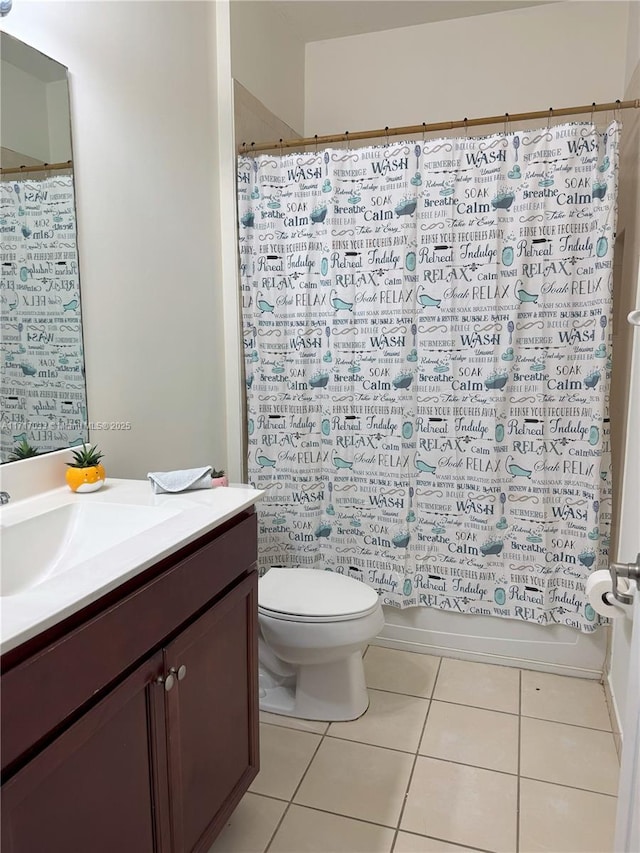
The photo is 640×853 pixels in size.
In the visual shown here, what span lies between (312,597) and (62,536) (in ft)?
3.02

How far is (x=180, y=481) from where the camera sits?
5.05 ft

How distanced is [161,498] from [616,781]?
1.55 m

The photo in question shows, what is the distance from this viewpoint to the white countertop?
2.79 ft

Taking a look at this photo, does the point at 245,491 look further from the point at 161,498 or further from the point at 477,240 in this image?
the point at 477,240

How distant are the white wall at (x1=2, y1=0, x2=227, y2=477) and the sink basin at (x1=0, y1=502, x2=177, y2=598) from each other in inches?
16.3

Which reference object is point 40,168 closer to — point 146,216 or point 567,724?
point 146,216

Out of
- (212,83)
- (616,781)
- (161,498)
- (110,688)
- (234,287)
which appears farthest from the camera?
(234,287)

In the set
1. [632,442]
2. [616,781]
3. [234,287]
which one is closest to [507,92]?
[234,287]

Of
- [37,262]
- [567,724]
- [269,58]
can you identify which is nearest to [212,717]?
[37,262]

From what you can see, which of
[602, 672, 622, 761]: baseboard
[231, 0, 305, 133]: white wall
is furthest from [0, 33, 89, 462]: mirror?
[602, 672, 622, 761]: baseboard

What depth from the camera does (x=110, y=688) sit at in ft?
3.32

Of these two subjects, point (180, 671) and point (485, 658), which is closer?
point (180, 671)

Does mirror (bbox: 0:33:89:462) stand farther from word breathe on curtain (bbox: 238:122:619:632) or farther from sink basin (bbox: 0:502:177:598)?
word breathe on curtain (bbox: 238:122:619:632)

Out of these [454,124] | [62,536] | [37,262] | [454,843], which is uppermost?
[454,124]
